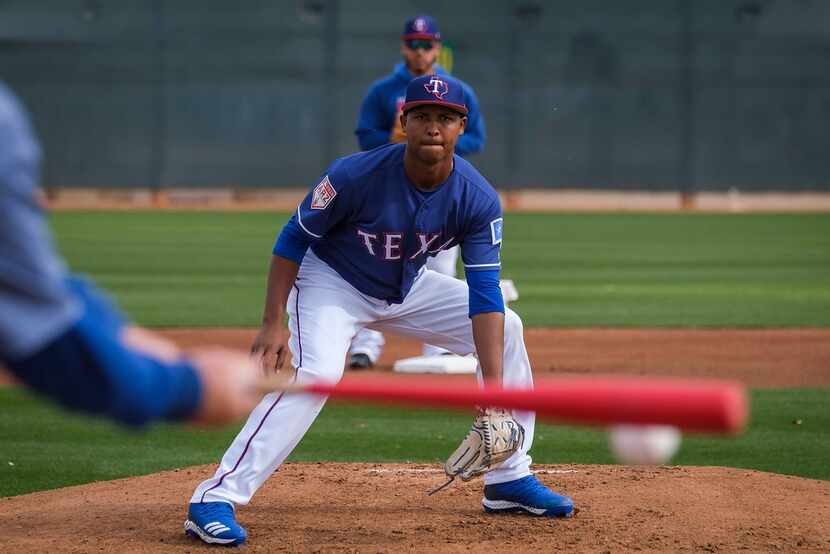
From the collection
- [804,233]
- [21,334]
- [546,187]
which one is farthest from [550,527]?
[546,187]

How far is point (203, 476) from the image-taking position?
219 inches

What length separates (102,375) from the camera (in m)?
2.11

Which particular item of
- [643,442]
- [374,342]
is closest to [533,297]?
[374,342]

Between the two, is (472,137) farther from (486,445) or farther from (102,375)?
(102,375)

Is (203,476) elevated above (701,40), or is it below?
below

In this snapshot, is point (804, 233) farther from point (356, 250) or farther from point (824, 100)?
point (356, 250)

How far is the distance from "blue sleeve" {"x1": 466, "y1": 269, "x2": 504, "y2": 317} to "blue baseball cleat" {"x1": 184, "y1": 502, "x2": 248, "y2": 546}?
112cm

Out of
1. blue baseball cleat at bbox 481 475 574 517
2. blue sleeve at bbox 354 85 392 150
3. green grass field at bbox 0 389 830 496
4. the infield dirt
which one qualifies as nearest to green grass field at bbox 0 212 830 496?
green grass field at bbox 0 389 830 496

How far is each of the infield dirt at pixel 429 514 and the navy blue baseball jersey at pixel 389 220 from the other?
2.86ft

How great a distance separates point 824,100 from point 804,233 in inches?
320

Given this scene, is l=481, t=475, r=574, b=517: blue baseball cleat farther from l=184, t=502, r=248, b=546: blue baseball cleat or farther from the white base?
the white base

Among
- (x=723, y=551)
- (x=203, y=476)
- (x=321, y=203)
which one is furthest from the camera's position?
(x=203, y=476)

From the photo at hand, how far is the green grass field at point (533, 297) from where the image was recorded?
6.30 metres

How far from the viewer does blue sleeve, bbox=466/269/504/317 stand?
186 inches
